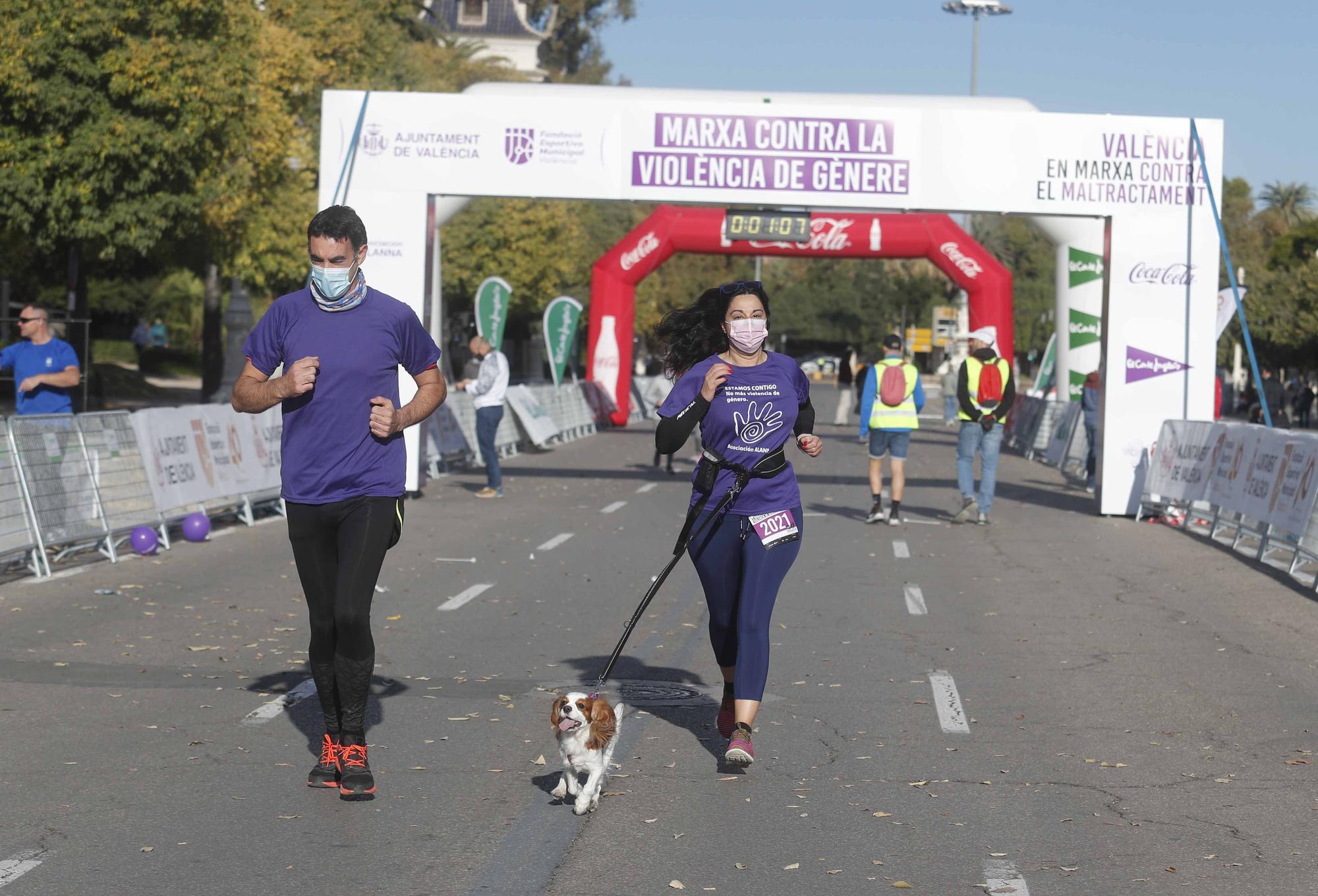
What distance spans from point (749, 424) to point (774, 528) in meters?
0.41

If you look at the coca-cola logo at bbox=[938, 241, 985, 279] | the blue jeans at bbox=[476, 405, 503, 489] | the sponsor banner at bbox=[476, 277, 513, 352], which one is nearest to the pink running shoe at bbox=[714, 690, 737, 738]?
the blue jeans at bbox=[476, 405, 503, 489]

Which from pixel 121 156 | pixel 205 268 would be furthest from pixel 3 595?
pixel 205 268

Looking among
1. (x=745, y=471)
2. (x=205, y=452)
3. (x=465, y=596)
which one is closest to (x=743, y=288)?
(x=745, y=471)

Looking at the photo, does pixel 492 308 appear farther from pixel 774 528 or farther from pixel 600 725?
pixel 600 725

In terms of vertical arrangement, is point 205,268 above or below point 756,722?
above

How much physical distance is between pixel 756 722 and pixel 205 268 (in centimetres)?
3525

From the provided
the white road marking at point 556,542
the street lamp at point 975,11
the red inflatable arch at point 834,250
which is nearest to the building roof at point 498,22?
the street lamp at point 975,11

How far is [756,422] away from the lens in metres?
6.58

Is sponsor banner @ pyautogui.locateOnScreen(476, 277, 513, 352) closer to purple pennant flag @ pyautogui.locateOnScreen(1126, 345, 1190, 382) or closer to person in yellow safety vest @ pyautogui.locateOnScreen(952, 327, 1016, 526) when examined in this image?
purple pennant flag @ pyautogui.locateOnScreen(1126, 345, 1190, 382)

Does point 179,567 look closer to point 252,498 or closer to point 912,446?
point 252,498

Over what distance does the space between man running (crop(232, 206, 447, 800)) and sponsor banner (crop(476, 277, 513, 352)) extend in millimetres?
25842

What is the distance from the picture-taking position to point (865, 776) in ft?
21.6

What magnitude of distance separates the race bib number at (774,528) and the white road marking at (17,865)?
109 inches

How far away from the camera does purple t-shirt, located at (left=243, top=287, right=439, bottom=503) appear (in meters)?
6.09
